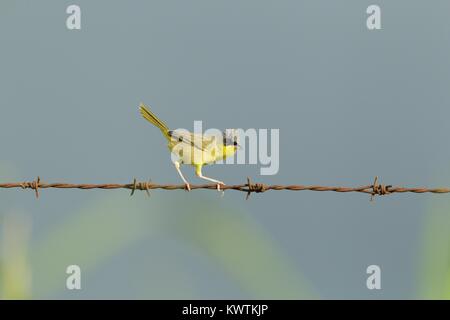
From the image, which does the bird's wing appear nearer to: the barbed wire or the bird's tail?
the bird's tail

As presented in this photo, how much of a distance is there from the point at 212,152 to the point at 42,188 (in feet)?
7.98

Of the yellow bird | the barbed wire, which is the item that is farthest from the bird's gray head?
the barbed wire

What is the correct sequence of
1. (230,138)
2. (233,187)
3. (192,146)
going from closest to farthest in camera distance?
(233,187), (192,146), (230,138)

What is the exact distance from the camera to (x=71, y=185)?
5430mm

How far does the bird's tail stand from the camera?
298 inches

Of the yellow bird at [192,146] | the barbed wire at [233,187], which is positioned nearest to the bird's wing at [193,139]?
the yellow bird at [192,146]

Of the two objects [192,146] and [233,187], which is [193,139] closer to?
[192,146]

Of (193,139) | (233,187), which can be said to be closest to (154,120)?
(193,139)

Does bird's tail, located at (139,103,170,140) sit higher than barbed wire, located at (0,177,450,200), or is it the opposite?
bird's tail, located at (139,103,170,140)

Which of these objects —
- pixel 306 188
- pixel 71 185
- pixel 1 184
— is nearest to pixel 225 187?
pixel 306 188

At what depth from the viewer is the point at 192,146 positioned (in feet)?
24.5

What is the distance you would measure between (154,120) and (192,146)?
0.56 m

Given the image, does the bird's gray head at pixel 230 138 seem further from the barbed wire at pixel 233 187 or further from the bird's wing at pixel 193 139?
the barbed wire at pixel 233 187

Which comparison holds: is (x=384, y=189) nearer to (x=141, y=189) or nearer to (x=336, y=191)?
(x=336, y=191)
